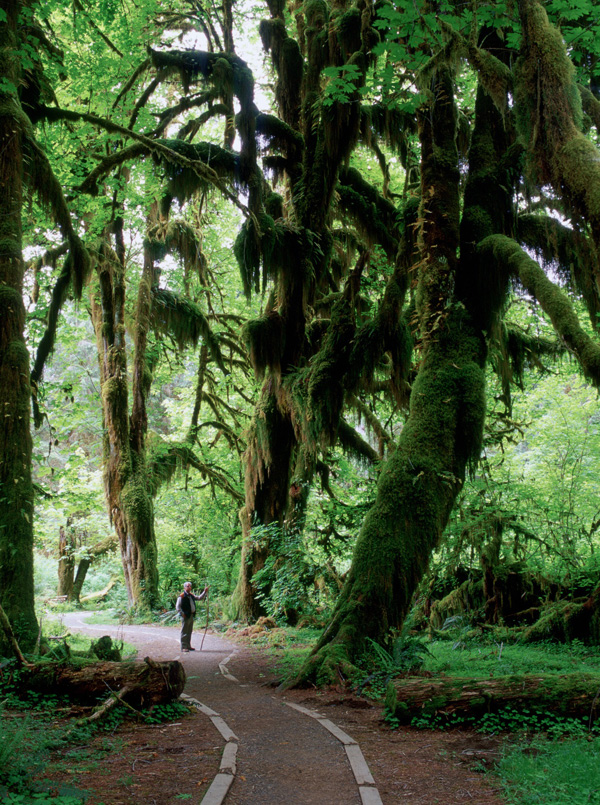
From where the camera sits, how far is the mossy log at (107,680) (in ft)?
20.9

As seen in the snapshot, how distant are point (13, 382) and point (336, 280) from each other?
10141 millimetres

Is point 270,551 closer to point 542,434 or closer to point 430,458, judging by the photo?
point 430,458

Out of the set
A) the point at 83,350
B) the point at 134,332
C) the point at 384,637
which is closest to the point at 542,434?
the point at 384,637

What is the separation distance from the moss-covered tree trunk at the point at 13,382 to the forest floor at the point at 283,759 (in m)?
2.56

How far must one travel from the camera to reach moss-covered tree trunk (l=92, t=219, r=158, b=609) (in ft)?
53.6

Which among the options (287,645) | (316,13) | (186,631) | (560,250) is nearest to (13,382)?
(186,631)

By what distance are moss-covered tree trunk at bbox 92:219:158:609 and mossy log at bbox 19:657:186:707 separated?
10.1m

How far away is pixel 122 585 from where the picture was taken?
102 ft

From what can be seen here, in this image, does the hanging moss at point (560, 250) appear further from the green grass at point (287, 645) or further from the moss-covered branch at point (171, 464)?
the moss-covered branch at point (171, 464)

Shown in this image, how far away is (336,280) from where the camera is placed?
639 inches

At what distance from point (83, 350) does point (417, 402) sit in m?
40.5

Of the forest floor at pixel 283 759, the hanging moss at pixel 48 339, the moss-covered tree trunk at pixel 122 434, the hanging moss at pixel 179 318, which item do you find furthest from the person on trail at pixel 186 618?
the hanging moss at pixel 179 318

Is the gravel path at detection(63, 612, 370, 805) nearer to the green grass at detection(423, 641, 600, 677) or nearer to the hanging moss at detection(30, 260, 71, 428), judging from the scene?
the green grass at detection(423, 641, 600, 677)

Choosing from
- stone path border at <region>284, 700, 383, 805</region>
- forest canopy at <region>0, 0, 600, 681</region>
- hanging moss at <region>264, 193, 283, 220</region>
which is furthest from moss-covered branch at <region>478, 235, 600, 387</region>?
hanging moss at <region>264, 193, 283, 220</region>
